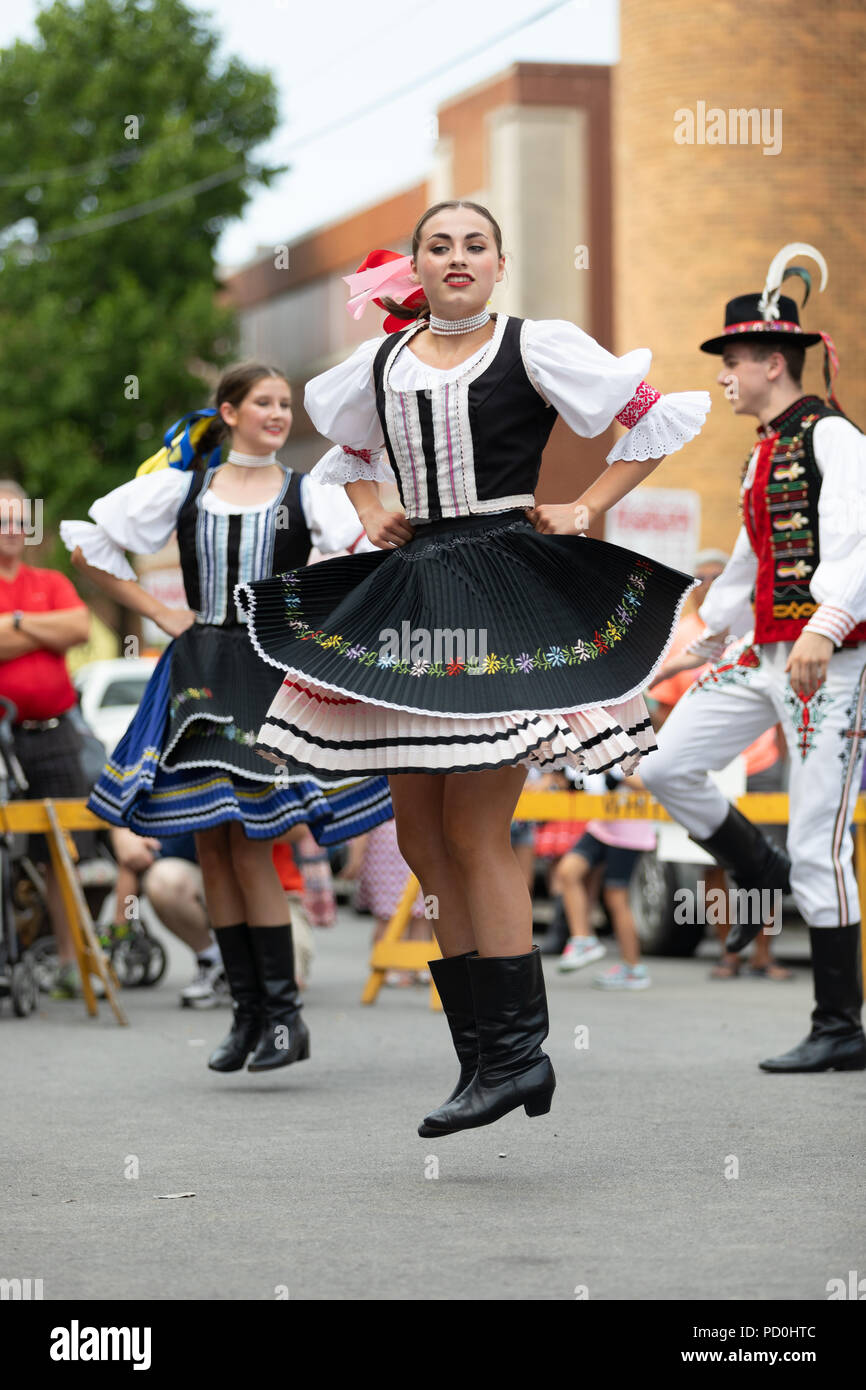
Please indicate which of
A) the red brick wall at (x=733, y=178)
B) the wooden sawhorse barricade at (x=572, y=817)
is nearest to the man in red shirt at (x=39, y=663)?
the wooden sawhorse barricade at (x=572, y=817)

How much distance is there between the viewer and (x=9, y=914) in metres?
8.74

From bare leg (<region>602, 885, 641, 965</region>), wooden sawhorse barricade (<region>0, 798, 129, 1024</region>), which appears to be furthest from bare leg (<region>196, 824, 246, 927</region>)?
bare leg (<region>602, 885, 641, 965</region>)

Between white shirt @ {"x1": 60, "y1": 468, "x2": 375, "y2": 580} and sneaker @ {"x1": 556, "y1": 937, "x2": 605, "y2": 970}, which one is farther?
sneaker @ {"x1": 556, "y1": 937, "x2": 605, "y2": 970}

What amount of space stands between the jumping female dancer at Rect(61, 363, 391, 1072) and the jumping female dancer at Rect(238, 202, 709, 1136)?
54.8 inches

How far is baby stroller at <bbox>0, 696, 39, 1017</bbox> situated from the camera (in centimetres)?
873

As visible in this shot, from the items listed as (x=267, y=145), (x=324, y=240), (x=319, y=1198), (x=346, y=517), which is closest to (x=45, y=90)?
(x=267, y=145)

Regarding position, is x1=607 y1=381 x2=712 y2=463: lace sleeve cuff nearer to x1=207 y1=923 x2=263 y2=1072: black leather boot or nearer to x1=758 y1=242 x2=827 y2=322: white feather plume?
x1=758 y1=242 x2=827 y2=322: white feather plume

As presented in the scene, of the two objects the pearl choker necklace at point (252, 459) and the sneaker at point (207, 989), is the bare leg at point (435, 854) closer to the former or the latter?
the pearl choker necklace at point (252, 459)

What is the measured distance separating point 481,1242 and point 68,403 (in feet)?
115

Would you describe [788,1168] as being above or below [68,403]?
below

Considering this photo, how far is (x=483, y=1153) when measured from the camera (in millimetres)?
5148

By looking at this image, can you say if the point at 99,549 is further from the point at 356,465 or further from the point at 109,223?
the point at 109,223

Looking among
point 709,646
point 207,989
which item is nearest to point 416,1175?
point 709,646
